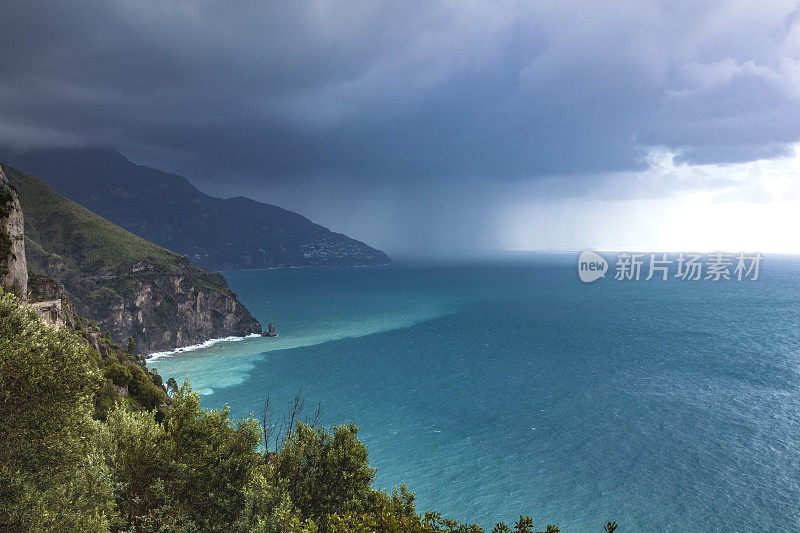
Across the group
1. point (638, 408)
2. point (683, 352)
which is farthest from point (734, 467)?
point (683, 352)

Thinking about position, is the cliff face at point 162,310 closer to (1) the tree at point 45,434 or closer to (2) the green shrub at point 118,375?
(2) the green shrub at point 118,375

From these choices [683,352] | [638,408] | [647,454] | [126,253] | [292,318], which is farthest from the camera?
[292,318]

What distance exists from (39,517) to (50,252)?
173151mm

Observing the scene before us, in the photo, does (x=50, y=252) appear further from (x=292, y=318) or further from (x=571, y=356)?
(x=571, y=356)

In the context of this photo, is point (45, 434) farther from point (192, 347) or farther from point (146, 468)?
point (192, 347)

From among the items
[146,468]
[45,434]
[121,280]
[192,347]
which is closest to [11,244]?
[45,434]

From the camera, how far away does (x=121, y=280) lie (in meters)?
143

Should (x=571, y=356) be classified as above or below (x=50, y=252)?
below

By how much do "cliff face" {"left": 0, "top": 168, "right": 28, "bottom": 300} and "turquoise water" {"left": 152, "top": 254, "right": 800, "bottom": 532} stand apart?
49.3 metres

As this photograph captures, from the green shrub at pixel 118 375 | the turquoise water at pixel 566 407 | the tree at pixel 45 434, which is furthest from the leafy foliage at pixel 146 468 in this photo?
the green shrub at pixel 118 375

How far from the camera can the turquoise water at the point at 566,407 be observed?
50156 millimetres

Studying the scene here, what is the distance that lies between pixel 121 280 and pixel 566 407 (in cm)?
16195

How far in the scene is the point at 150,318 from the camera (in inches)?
5699

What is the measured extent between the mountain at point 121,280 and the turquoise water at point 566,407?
20.5 metres
